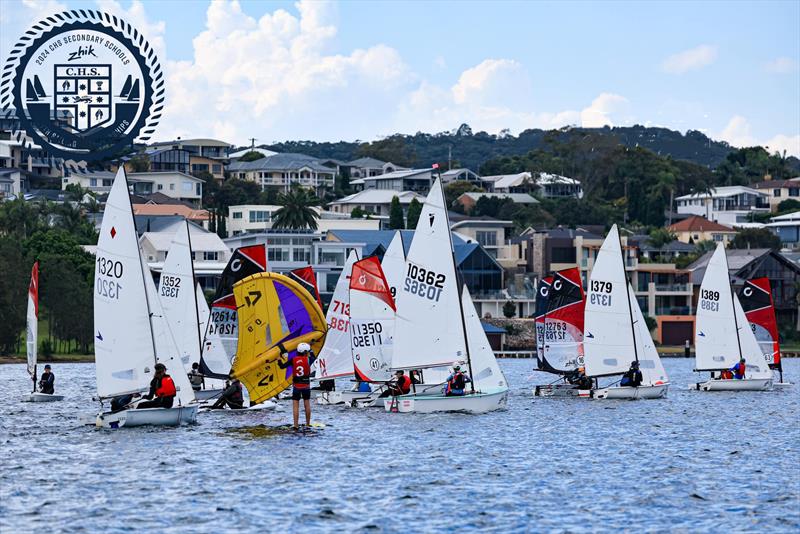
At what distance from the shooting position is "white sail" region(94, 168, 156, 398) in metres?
35.1

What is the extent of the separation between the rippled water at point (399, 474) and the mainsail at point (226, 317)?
4.15 meters

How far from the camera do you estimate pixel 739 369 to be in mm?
61219

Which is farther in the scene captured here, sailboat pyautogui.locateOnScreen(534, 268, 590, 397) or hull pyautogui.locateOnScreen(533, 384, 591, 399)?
sailboat pyautogui.locateOnScreen(534, 268, 590, 397)

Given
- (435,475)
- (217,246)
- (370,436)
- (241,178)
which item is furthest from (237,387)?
(241,178)

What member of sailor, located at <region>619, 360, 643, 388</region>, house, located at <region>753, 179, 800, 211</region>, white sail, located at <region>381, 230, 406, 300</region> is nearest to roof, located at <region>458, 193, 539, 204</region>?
house, located at <region>753, 179, 800, 211</region>

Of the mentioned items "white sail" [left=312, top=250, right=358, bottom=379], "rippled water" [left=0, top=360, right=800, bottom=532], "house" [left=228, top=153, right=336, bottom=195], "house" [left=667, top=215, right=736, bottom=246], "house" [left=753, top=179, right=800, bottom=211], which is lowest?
"rippled water" [left=0, top=360, right=800, bottom=532]

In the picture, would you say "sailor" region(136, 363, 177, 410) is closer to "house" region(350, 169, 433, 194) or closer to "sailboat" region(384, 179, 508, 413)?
"sailboat" region(384, 179, 508, 413)

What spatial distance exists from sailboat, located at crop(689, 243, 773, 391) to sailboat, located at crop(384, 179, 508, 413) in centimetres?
2145

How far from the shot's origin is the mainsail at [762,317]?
219 ft

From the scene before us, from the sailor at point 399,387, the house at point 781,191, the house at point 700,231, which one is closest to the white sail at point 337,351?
the sailor at point 399,387

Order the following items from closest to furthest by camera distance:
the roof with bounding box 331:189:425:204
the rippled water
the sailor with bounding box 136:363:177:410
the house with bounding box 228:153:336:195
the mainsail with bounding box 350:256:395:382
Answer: the rippled water < the sailor with bounding box 136:363:177:410 < the mainsail with bounding box 350:256:395:382 < the roof with bounding box 331:189:425:204 < the house with bounding box 228:153:336:195

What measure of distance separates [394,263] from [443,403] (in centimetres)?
1016

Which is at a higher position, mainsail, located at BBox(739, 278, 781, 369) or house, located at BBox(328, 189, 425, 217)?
house, located at BBox(328, 189, 425, 217)

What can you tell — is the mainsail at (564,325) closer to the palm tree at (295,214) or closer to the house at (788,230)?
the palm tree at (295,214)
